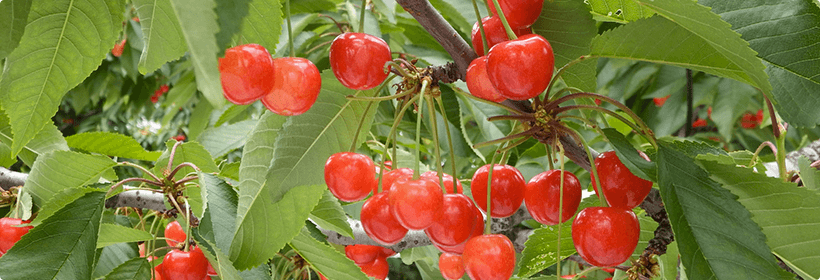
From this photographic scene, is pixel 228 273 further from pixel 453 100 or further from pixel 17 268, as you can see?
pixel 453 100

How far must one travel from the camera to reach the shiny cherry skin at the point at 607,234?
2.17 ft

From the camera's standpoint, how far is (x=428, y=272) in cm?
190

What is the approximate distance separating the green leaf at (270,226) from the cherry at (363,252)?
696 millimetres

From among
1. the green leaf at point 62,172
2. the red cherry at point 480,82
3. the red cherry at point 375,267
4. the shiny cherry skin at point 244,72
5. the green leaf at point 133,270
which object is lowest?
the red cherry at point 375,267

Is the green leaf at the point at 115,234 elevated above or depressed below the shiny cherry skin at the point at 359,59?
below

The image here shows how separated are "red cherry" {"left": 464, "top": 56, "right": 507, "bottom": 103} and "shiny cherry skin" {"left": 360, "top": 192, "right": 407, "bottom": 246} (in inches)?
6.8

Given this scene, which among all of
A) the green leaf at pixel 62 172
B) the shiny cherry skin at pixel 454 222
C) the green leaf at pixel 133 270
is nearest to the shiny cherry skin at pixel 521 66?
the shiny cherry skin at pixel 454 222

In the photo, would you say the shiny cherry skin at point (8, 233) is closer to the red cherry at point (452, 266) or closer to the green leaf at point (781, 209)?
the red cherry at point (452, 266)

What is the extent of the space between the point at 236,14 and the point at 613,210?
0.51 m

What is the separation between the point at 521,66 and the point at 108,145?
4.25 feet

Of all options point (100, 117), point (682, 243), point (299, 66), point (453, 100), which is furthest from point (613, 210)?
point (100, 117)

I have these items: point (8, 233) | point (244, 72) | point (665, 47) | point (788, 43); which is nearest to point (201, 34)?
point (244, 72)

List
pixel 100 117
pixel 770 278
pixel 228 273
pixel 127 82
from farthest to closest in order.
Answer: pixel 100 117 → pixel 127 82 → pixel 228 273 → pixel 770 278

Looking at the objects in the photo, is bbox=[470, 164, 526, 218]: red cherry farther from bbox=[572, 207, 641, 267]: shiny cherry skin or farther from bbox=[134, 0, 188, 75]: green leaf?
bbox=[134, 0, 188, 75]: green leaf
